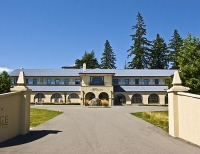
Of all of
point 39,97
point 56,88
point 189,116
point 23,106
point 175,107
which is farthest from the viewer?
point 56,88

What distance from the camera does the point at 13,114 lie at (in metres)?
9.67

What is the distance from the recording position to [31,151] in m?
7.42

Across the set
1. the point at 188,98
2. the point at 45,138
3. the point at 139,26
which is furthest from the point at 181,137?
the point at 139,26

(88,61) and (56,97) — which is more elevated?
(88,61)

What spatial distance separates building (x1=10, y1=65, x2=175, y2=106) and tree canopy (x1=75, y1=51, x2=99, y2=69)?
22.1m

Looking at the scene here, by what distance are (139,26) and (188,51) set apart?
5134 centimetres

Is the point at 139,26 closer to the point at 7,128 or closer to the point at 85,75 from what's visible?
the point at 85,75

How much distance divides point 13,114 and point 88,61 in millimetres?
66737

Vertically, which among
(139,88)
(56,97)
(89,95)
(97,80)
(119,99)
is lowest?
(119,99)

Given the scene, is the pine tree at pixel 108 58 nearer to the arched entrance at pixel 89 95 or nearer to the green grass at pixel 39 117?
the arched entrance at pixel 89 95

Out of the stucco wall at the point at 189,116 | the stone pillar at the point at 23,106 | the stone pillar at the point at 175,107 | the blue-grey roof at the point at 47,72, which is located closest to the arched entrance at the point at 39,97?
the blue-grey roof at the point at 47,72

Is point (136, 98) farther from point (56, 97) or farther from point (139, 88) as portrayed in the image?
point (56, 97)

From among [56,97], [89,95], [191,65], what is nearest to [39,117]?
[191,65]

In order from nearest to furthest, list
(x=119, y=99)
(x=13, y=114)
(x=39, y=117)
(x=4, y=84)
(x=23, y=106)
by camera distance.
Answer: (x=13, y=114), (x=23, y=106), (x=39, y=117), (x=4, y=84), (x=119, y=99)
